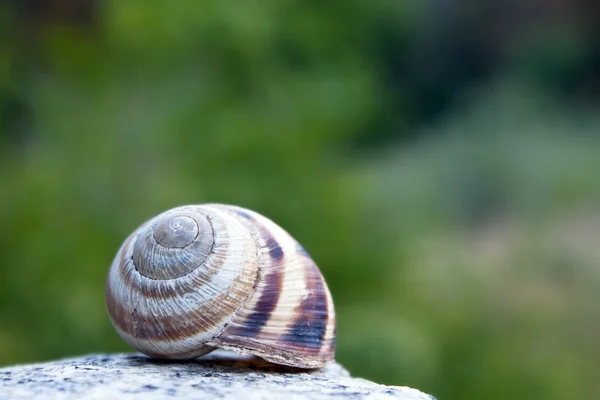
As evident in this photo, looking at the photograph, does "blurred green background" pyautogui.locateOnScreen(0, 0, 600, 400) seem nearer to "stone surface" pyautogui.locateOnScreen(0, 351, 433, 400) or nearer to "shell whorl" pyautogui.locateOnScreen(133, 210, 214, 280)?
"stone surface" pyautogui.locateOnScreen(0, 351, 433, 400)

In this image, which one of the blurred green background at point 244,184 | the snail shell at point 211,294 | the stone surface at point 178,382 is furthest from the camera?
the blurred green background at point 244,184

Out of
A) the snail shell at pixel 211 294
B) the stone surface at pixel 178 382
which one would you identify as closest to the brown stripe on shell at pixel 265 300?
the snail shell at pixel 211 294

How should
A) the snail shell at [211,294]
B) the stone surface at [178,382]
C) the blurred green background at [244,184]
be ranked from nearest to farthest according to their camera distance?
the stone surface at [178,382] < the snail shell at [211,294] < the blurred green background at [244,184]

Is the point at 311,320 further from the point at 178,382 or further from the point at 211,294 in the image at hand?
the point at 178,382

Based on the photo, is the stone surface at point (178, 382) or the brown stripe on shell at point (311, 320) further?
the brown stripe on shell at point (311, 320)

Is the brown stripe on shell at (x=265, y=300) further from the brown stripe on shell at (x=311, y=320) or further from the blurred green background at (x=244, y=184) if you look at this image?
the blurred green background at (x=244, y=184)

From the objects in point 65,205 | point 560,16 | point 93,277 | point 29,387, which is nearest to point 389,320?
point 93,277

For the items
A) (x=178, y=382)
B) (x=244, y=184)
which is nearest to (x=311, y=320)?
(x=178, y=382)

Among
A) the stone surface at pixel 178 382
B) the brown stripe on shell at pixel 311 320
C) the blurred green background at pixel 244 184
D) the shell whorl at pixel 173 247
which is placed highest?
the blurred green background at pixel 244 184
